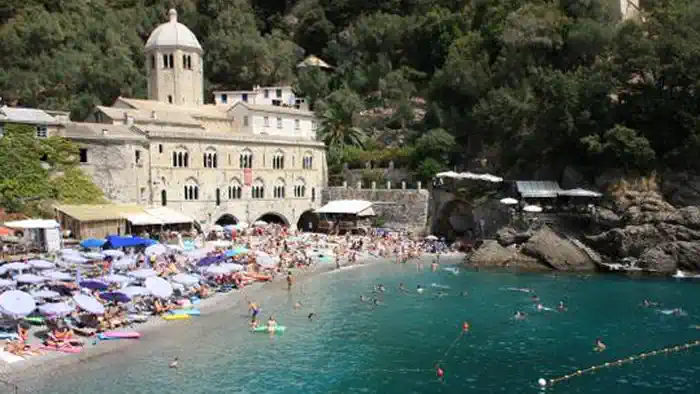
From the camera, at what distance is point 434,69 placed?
7712cm

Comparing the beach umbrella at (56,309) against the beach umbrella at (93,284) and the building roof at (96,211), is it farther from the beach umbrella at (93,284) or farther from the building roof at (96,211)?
the building roof at (96,211)

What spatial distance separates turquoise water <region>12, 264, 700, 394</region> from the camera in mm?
23625

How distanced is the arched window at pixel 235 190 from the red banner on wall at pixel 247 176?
0.60 metres

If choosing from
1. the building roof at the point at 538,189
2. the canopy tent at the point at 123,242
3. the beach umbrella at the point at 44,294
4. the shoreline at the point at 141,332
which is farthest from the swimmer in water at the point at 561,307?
the canopy tent at the point at 123,242

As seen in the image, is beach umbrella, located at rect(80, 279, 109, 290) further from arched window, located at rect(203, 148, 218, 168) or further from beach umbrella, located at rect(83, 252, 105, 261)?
arched window, located at rect(203, 148, 218, 168)

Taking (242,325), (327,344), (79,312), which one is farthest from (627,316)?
(79,312)

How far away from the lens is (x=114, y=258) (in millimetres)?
38125

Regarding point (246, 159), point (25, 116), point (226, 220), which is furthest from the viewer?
point (226, 220)

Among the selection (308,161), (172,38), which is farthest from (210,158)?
(172,38)

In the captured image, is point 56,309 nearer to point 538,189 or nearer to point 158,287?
point 158,287

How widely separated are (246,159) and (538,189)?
77.7 feet

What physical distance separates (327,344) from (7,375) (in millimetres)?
12034

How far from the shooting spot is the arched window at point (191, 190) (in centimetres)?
5253

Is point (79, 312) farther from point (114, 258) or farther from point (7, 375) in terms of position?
point (114, 258)
